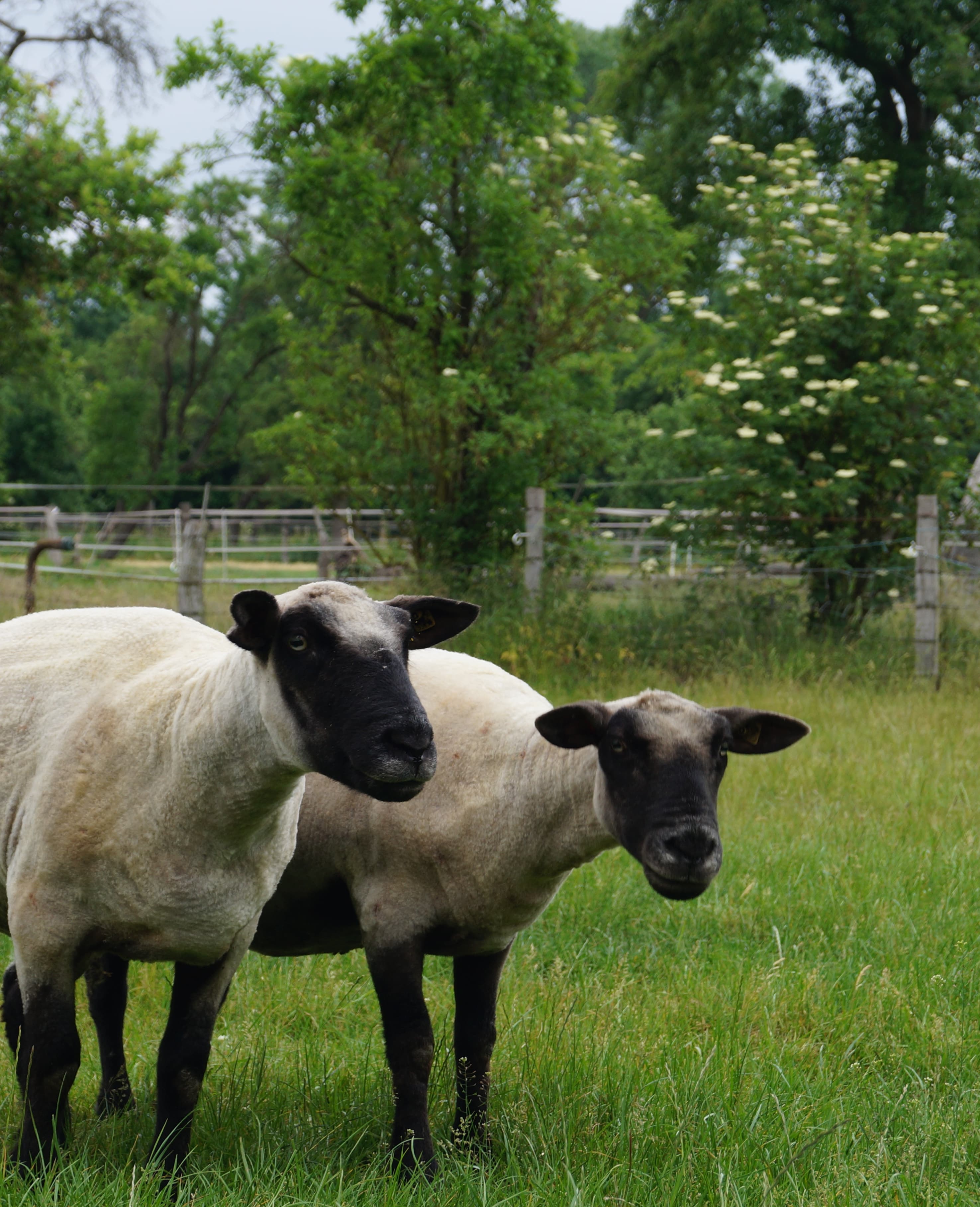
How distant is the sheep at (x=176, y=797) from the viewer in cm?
281

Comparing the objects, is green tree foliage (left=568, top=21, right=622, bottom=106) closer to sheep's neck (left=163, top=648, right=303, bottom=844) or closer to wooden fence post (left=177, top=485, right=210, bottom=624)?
wooden fence post (left=177, top=485, right=210, bottom=624)

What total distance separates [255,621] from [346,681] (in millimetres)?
278

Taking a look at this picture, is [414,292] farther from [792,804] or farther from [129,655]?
[129,655]

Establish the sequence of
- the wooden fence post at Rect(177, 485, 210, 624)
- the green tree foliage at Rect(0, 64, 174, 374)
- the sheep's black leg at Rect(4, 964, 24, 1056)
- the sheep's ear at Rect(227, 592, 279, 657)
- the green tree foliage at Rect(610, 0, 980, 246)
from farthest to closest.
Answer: the green tree foliage at Rect(610, 0, 980, 246)
the green tree foliage at Rect(0, 64, 174, 374)
the wooden fence post at Rect(177, 485, 210, 624)
the sheep's black leg at Rect(4, 964, 24, 1056)
the sheep's ear at Rect(227, 592, 279, 657)

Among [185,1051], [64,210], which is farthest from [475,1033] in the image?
[64,210]

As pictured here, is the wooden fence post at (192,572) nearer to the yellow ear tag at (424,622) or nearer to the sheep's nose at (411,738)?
the yellow ear tag at (424,622)

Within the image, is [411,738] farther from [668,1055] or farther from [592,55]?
[592,55]

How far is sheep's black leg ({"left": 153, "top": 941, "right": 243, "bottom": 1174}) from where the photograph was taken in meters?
3.22

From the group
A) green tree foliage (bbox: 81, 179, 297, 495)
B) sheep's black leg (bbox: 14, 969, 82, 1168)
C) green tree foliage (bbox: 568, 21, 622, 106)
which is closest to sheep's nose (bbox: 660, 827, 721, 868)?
sheep's black leg (bbox: 14, 969, 82, 1168)

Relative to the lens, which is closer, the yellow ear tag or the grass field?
the grass field

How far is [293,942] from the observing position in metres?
3.92

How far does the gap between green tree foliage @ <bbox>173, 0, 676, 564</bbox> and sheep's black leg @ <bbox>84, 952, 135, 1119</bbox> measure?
8826 mm

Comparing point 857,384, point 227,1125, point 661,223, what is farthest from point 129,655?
point 661,223

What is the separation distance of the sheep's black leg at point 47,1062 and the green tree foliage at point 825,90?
2140 centimetres
